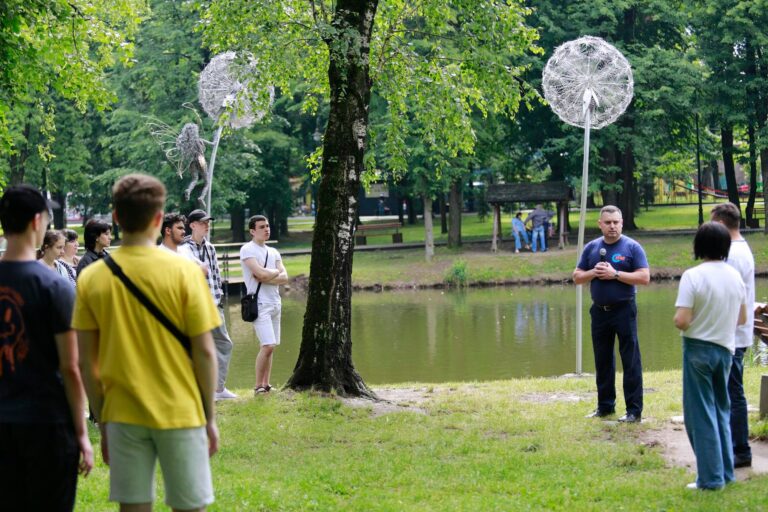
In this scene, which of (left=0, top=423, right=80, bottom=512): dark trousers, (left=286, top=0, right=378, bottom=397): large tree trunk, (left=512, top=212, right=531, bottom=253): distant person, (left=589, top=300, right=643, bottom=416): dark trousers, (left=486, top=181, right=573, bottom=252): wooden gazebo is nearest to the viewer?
(left=0, top=423, right=80, bottom=512): dark trousers

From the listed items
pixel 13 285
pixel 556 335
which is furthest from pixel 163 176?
pixel 13 285

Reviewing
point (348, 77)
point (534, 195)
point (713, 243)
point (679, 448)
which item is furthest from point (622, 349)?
point (534, 195)

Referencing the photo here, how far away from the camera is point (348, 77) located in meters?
10.4

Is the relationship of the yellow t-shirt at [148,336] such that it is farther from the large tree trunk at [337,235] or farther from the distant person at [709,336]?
the large tree trunk at [337,235]

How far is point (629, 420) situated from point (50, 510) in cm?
587

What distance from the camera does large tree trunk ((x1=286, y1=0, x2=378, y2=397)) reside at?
10.3 metres

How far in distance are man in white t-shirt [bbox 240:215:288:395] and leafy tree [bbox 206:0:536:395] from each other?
397 mm

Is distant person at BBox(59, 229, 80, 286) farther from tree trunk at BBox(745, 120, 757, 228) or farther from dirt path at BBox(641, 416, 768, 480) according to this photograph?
tree trunk at BBox(745, 120, 757, 228)

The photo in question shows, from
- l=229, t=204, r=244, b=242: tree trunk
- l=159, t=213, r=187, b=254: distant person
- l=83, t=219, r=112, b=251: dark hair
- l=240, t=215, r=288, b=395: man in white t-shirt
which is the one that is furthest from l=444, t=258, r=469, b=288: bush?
l=83, t=219, r=112, b=251: dark hair

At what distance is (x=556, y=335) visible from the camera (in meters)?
19.9

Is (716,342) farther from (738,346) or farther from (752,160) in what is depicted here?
(752,160)

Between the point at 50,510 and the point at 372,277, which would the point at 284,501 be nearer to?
the point at 50,510

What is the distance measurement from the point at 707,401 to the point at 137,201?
157 inches

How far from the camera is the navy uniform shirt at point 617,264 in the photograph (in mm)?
8938
